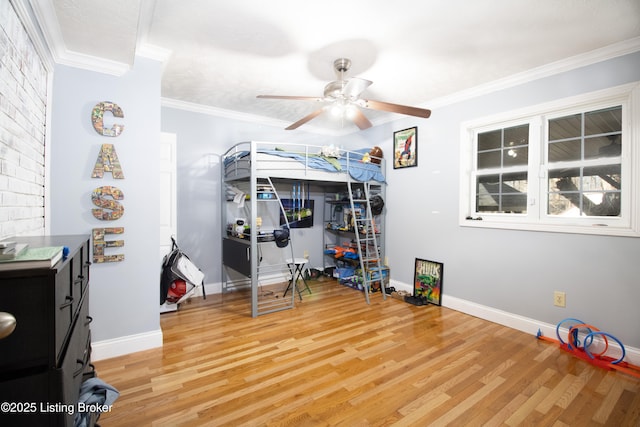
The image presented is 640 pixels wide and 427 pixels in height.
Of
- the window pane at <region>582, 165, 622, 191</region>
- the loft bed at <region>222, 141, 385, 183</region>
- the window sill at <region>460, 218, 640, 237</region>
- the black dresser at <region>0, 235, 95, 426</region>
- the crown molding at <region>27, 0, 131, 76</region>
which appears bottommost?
the black dresser at <region>0, 235, 95, 426</region>

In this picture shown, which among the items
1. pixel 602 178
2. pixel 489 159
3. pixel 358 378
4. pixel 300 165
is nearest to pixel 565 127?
pixel 602 178

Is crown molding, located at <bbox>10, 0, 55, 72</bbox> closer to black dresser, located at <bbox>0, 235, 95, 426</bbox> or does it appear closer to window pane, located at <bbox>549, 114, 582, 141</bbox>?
black dresser, located at <bbox>0, 235, 95, 426</bbox>

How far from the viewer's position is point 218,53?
2.47 m

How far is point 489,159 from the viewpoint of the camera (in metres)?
3.22

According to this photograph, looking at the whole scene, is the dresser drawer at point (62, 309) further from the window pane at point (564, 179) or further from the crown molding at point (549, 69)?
the crown molding at point (549, 69)

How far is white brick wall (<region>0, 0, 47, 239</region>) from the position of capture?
1.34 meters

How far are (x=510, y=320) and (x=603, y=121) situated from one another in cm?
199

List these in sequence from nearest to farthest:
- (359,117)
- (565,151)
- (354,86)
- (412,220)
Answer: (354,86) < (565,151) < (359,117) < (412,220)

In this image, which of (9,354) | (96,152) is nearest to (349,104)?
(96,152)

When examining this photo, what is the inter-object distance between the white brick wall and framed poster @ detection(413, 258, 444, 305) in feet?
12.1

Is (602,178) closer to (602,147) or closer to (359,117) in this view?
(602,147)

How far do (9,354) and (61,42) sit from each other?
2.16 m

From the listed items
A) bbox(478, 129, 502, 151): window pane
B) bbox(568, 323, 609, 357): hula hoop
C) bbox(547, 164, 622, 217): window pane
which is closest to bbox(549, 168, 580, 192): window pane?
bbox(547, 164, 622, 217): window pane

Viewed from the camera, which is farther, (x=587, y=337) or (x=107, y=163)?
(x=587, y=337)
